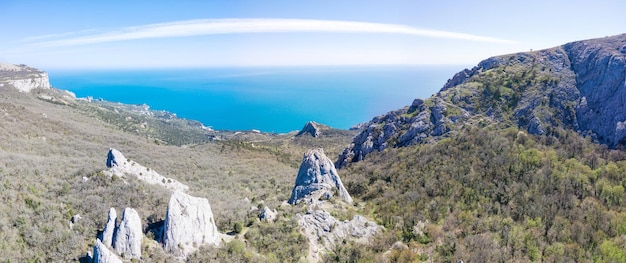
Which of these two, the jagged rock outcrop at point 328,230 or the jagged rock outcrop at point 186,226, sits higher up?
the jagged rock outcrop at point 186,226

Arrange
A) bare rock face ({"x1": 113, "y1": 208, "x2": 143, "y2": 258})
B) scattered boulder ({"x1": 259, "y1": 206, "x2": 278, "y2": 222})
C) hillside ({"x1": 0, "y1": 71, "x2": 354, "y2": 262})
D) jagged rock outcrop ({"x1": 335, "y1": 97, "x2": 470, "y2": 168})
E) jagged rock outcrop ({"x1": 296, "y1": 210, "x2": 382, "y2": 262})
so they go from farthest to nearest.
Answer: jagged rock outcrop ({"x1": 335, "y1": 97, "x2": 470, "y2": 168}) < scattered boulder ({"x1": 259, "y1": 206, "x2": 278, "y2": 222}) < jagged rock outcrop ({"x1": 296, "y1": 210, "x2": 382, "y2": 262}) < bare rock face ({"x1": 113, "y1": 208, "x2": 143, "y2": 258}) < hillside ({"x1": 0, "y1": 71, "x2": 354, "y2": 262})

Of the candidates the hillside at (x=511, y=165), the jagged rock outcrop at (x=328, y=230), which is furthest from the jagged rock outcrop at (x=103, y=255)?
the hillside at (x=511, y=165)

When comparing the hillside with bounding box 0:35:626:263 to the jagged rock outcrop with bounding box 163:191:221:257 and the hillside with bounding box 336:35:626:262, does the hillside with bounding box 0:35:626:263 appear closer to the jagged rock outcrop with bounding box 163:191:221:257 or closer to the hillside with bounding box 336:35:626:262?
the hillside with bounding box 336:35:626:262

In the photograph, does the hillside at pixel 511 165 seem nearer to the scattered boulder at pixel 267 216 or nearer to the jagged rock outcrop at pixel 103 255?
the scattered boulder at pixel 267 216

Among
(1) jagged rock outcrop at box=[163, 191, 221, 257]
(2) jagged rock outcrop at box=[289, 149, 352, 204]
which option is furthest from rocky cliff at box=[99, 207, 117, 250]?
(2) jagged rock outcrop at box=[289, 149, 352, 204]

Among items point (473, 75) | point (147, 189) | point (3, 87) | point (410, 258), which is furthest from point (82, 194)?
point (3, 87)

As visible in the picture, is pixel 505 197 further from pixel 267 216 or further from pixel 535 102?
pixel 535 102

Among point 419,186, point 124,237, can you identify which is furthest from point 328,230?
point 124,237
